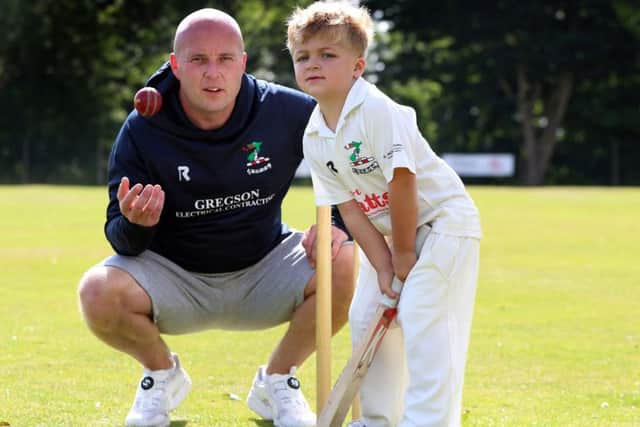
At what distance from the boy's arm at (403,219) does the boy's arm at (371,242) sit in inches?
1.6

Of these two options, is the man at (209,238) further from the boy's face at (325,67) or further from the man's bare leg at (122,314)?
the boy's face at (325,67)

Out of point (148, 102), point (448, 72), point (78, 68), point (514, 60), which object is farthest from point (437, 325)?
point (448, 72)

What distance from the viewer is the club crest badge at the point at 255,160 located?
5.10 m

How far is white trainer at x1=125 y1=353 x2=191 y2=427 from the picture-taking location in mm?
4754

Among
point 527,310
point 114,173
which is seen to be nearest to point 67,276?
point 527,310

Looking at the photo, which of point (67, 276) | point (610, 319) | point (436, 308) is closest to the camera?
point (436, 308)

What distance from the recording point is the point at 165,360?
499 cm

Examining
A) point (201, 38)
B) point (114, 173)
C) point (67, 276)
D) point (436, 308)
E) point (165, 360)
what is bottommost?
point (67, 276)

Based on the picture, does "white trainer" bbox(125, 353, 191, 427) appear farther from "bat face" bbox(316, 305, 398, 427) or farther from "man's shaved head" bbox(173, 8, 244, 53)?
"man's shaved head" bbox(173, 8, 244, 53)

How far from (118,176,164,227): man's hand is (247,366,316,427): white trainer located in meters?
0.97

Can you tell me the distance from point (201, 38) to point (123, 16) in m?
42.2

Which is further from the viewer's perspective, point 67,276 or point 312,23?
point 67,276

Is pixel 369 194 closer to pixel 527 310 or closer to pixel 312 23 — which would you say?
pixel 312 23

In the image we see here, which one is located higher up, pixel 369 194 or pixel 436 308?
pixel 369 194
